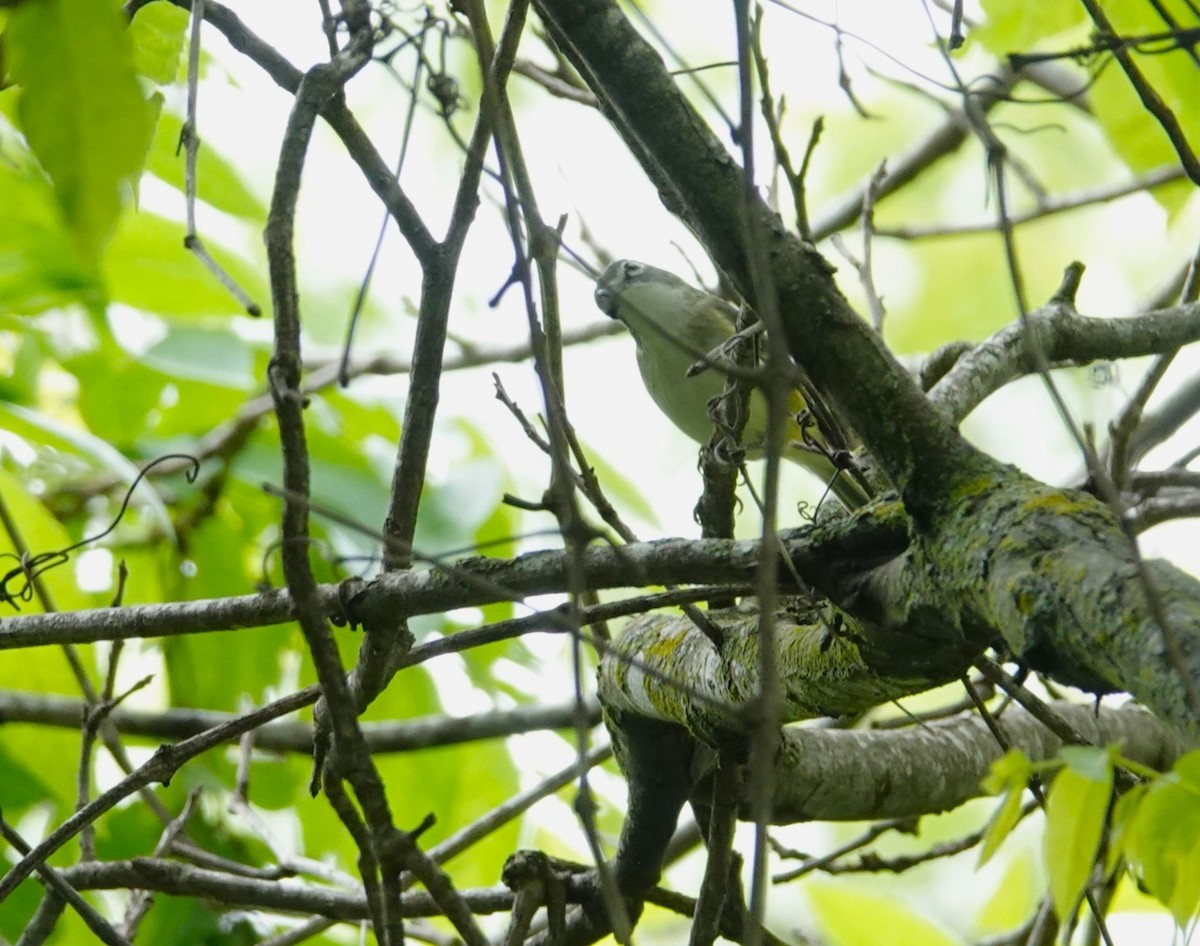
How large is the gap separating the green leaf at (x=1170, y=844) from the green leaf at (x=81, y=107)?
835 millimetres

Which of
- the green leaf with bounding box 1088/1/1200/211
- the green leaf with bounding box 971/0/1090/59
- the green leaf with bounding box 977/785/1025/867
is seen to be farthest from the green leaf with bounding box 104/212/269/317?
the green leaf with bounding box 977/785/1025/867

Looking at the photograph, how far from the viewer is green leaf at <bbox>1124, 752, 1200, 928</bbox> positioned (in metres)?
0.95

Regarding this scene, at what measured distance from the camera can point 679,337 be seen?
12.6 ft

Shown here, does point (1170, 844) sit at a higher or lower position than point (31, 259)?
lower

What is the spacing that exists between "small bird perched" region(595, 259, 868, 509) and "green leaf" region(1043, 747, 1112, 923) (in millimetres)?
2530

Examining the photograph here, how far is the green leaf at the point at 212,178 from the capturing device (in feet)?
9.71

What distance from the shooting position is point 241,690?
3447 millimetres

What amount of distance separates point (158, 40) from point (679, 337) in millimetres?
2115

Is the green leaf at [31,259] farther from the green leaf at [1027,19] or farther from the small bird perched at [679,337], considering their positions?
the green leaf at [1027,19]

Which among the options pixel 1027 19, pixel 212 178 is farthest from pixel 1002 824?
pixel 212 178

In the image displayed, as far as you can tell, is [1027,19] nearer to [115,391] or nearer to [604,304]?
[604,304]

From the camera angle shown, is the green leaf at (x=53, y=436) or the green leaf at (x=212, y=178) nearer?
the green leaf at (x=53, y=436)

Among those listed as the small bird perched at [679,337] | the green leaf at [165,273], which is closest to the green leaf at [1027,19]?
the small bird perched at [679,337]

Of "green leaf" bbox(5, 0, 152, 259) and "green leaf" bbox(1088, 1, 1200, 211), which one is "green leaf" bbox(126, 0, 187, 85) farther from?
"green leaf" bbox(1088, 1, 1200, 211)
